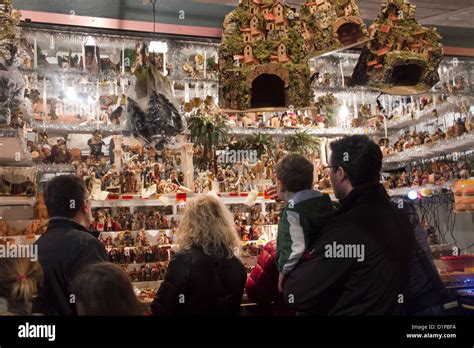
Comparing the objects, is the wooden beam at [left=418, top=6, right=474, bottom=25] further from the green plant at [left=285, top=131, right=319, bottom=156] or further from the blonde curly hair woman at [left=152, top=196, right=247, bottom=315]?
the blonde curly hair woman at [left=152, top=196, right=247, bottom=315]

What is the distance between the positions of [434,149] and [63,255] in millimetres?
3633

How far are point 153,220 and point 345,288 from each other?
9.43 feet

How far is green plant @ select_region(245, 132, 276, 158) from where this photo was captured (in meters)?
5.41

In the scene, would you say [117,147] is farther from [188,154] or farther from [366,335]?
[366,335]

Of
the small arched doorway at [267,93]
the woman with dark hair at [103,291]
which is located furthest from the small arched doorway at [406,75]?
the woman with dark hair at [103,291]

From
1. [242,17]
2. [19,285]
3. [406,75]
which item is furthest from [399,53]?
[19,285]

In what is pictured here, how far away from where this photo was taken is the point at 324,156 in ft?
17.9

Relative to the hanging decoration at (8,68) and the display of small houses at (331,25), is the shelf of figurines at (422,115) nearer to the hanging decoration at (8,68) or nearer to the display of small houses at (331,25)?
the display of small houses at (331,25)

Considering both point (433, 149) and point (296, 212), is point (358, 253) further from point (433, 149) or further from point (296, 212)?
point (433, 149)

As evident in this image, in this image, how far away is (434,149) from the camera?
17.1ft

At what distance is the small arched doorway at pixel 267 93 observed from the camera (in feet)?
11.9

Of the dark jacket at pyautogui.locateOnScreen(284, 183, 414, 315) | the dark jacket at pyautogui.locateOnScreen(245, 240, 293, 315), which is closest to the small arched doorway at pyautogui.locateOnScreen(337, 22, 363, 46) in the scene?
the dark jacket at pyautogui.locateOnScreen(245, 240, 293, 315)

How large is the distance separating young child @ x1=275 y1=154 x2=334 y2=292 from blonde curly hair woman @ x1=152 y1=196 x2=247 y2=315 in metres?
0.44

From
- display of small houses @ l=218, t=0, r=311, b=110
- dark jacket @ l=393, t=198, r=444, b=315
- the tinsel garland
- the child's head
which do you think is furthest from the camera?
the tinsel garland
